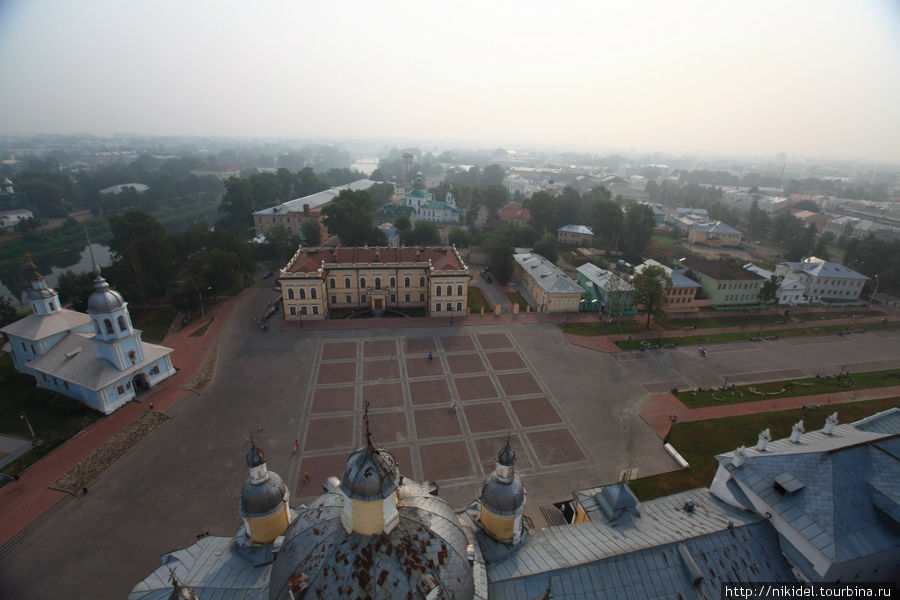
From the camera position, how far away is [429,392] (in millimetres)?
36594

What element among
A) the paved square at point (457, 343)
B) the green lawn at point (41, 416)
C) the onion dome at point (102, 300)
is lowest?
the paved square at point (457, 343)

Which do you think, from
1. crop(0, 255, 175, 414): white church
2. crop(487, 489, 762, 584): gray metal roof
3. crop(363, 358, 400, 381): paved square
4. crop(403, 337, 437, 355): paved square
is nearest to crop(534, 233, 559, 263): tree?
crop(403, 337, 437, 355): paved square

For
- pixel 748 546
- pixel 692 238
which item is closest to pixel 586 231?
pixel 692 238

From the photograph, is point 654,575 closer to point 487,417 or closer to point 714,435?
point 487,417

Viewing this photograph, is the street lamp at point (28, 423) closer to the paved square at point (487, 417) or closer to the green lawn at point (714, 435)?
the paved square at point (487, 417)

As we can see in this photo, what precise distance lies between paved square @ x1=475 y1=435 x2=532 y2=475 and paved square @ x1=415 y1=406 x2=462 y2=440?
7.13 feet

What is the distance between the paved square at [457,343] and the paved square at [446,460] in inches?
569

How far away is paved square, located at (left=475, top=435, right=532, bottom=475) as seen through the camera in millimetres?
28875

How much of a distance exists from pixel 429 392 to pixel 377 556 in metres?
24.8

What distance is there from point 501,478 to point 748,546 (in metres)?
11.2

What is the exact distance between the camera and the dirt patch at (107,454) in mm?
25922

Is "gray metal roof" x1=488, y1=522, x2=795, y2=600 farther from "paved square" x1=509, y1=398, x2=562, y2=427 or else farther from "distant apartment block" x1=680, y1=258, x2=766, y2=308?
"distant apartment block" x1=680, y1=258, x2=766, y2=308

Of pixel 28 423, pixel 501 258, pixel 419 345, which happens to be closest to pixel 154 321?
pixel 28 423

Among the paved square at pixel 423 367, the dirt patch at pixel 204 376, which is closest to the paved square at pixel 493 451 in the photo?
the paved square at pixel 423 367
